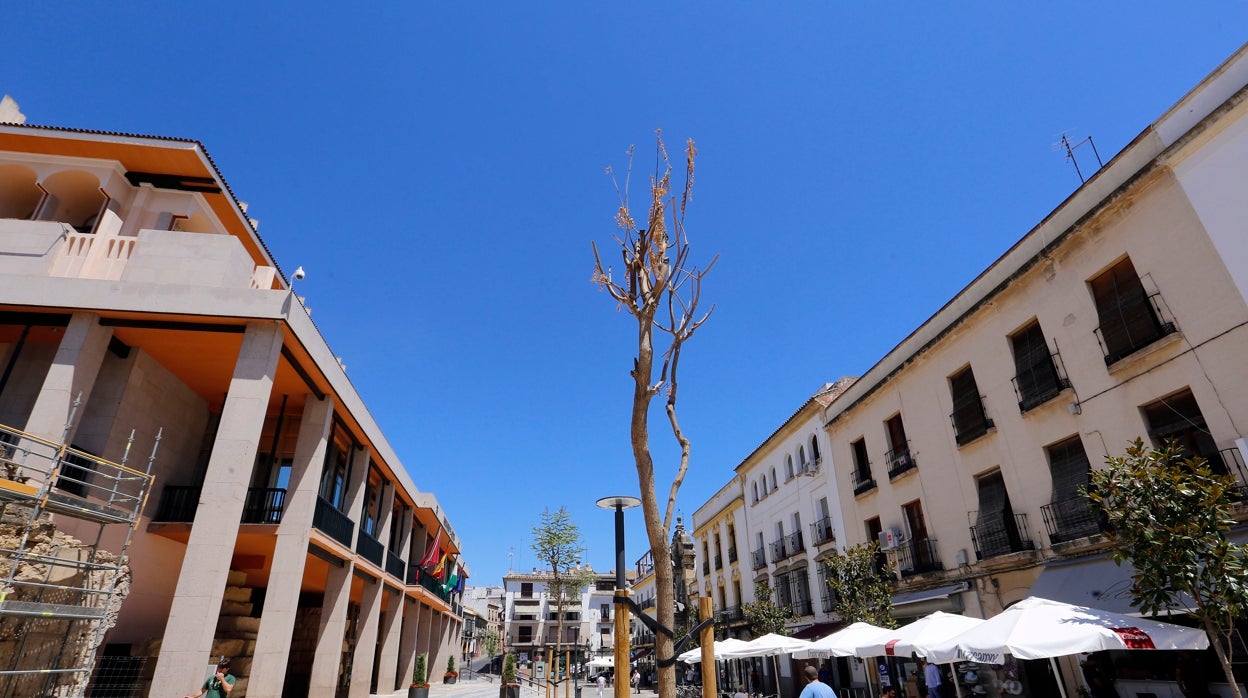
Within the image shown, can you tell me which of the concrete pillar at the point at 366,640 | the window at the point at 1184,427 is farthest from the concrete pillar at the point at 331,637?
the window at the point at 1184,427

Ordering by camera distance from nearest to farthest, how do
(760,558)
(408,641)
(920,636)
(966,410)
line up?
(920,636)
(966,410)
(408,641)
(760,558)

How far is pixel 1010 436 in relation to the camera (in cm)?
1498

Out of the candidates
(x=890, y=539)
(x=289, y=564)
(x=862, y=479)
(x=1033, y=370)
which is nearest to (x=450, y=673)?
(x=862, y=479)

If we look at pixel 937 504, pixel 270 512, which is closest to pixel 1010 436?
pixel 937 504

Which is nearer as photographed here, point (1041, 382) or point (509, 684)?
point (1041, 382)

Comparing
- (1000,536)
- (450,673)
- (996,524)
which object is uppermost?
(996,524)

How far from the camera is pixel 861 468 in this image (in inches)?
867

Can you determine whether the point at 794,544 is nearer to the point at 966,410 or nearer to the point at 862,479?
the point at 862,479

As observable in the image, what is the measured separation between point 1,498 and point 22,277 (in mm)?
5553

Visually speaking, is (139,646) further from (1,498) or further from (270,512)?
(1,498)

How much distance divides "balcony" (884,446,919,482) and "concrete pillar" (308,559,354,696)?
16437 millimetres

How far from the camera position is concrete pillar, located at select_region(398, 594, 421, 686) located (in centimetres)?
2469

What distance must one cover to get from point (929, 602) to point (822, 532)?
7.28 metres

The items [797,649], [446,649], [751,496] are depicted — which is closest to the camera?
[797,649]
